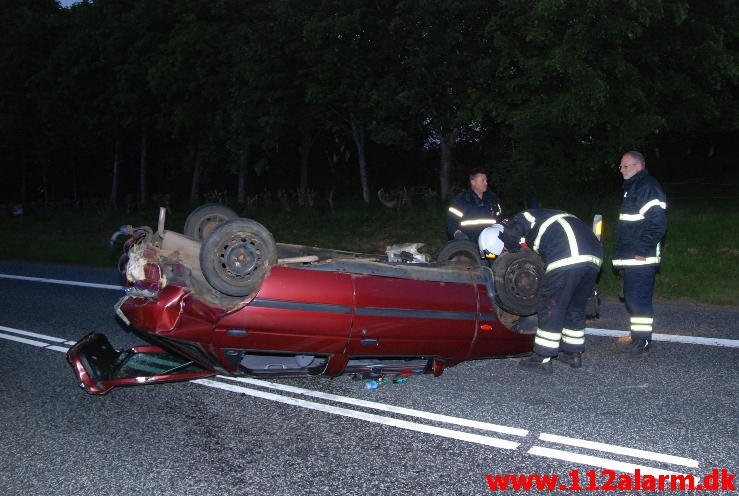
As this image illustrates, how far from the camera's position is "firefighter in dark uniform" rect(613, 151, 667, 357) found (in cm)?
591

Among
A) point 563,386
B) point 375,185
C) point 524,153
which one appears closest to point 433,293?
point 563,386

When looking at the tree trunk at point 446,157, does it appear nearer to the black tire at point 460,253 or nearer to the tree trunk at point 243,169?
the tree trunk at point 243,169

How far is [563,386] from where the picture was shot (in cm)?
504

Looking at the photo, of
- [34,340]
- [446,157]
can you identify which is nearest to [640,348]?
[34,340]

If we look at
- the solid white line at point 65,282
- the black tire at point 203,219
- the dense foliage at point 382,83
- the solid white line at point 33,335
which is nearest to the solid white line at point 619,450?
the black tire at point 203,219

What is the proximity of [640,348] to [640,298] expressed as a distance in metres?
0.47

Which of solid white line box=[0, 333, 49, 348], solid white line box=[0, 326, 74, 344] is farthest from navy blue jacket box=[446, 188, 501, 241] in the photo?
solid white line box=[0, 333, 49, 348]

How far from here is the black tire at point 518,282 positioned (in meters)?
5.31

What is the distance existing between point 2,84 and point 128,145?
248 inches

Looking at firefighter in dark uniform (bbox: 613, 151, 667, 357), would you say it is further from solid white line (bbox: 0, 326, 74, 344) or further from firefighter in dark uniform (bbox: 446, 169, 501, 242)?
solid white line (bbox: 0, 326, 74, 344)

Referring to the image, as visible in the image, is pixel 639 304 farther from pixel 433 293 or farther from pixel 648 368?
pixel 433 293

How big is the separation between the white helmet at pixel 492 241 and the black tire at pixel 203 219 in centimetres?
221

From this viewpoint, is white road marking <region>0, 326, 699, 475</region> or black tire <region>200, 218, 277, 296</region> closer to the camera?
white road marking <region>0, 326, 699, 475</region>

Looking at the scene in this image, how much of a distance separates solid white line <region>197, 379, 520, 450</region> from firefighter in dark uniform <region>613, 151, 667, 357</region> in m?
2.47
